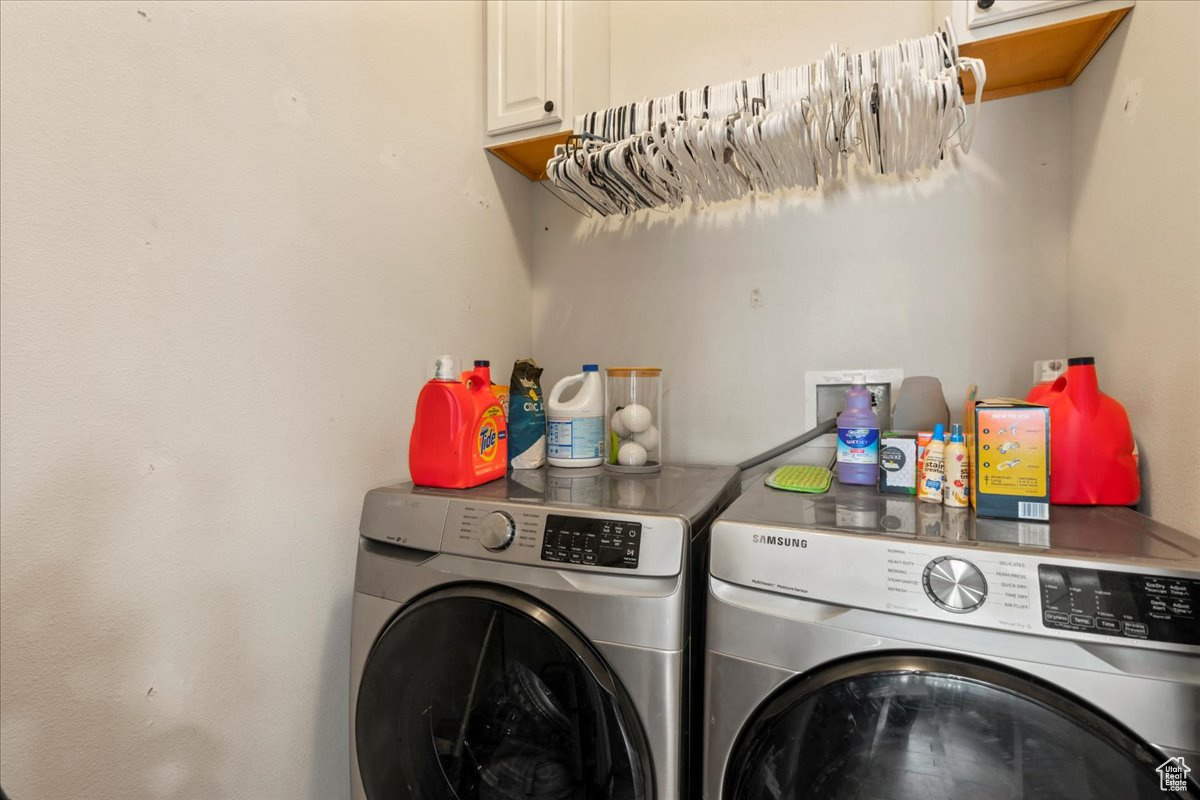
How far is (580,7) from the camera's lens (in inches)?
55.2

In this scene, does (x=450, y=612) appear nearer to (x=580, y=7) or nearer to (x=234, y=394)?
(x=234, y=394)

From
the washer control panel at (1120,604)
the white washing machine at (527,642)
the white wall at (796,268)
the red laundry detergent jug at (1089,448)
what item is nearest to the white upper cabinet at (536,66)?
the white wall at (796,268)

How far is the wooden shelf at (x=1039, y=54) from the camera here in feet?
3.22

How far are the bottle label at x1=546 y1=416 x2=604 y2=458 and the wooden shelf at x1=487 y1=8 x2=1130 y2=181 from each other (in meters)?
1.06

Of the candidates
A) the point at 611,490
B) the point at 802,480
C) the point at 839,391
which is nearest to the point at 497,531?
the point at 611,490

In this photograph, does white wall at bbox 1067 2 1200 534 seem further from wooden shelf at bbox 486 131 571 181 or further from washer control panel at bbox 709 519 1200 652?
wooden shelf at bbox 486 131 571 181

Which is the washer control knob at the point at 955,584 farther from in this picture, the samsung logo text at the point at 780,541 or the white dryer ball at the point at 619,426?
the white dryer ball at the point at 619,426

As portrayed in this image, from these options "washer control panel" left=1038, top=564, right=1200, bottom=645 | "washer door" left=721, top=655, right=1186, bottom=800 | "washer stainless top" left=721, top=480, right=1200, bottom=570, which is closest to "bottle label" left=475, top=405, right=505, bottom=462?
"washer stainless top" left=721, top=480, right=1200, bottom=570

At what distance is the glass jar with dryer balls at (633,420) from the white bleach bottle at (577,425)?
6 cm

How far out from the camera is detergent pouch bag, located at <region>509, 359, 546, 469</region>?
1.27 metres

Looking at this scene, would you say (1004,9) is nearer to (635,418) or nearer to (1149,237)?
(1149,237)

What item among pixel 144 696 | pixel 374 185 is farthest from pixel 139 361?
pixel 374 185

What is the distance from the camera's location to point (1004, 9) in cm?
98

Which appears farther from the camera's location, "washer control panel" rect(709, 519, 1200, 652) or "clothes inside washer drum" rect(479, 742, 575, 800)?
"clothes inside washer drum" rect(479, 742, 575, 800)
